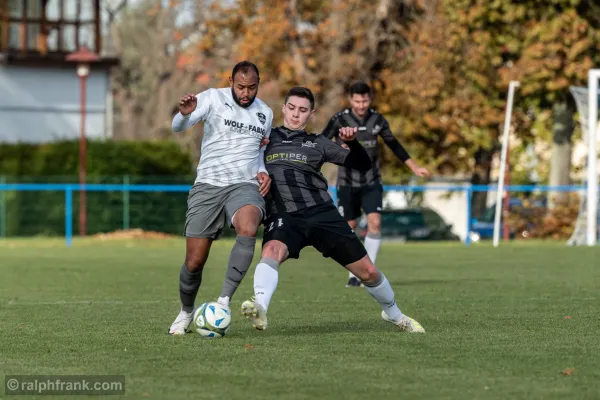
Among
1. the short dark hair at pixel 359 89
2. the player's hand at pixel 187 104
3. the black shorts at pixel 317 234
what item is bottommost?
the black shorts at pixel 317 234

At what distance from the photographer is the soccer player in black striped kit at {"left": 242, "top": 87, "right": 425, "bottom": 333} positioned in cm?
982

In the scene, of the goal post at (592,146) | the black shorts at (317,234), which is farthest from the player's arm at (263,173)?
the goal post at (592,146)

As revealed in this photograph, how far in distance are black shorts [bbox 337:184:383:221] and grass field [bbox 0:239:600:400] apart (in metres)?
0.93

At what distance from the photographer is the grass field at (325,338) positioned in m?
7.23

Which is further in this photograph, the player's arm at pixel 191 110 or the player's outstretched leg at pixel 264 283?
the player's arm at pixel 191 110

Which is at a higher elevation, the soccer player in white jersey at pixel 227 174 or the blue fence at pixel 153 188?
the soccer player in white jersey at pixel 227 174

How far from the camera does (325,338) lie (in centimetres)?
956

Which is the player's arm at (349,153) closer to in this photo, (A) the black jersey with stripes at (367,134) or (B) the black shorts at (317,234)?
(B) the black shorts at (317,234)

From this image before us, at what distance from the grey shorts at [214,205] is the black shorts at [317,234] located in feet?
0.60

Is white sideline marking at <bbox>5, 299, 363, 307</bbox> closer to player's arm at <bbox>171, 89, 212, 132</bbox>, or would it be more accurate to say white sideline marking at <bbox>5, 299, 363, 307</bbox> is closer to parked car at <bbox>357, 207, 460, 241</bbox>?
player's arm at <bbox>171, 89, 212, 132</bbox>

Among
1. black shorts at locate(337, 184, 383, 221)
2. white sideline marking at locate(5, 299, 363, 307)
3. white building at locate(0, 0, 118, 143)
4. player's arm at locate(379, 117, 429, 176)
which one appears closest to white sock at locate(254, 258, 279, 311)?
white sideline marking at locate(5, 299, 363, 307)

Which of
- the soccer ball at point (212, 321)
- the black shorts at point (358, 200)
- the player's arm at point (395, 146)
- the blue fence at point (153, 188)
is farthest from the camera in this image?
the blue fence at point (153, 188)

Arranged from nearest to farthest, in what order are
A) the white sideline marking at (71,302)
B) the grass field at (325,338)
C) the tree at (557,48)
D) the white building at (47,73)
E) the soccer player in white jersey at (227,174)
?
the grass field at (325,338)
the soccer player in white jersey at (227,174)
the white sideline marking at (71,302)
the tree at (557,48)
the white building at (47,73)

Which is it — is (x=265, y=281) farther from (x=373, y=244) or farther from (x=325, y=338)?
(x=373, y=244)
